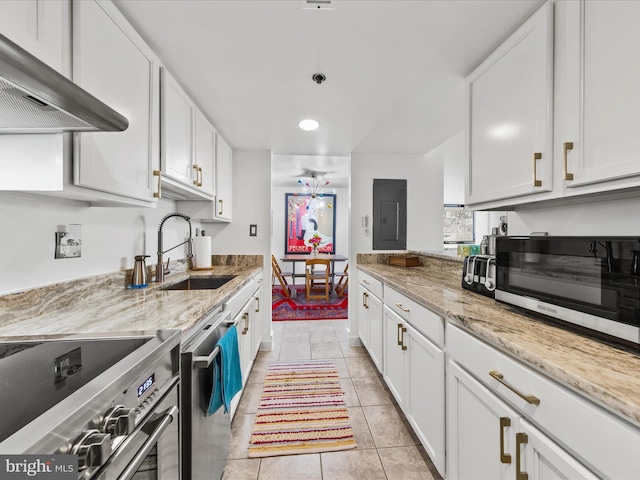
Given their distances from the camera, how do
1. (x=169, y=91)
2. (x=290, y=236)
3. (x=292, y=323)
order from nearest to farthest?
(x=169, y=91) < (x=292, y=323) < (x=290, y=236)

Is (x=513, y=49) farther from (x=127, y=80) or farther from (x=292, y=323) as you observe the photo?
(x=292, y=323)

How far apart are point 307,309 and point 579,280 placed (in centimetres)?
400

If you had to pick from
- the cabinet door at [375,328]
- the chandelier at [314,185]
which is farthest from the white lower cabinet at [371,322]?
the chandelier at [314,185]

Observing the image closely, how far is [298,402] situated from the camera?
210 centimetres

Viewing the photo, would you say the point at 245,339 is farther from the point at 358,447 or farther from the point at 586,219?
the point at 586,219

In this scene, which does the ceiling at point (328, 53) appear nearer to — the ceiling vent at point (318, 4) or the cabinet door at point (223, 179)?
the ceiling vent at point (318, 4)

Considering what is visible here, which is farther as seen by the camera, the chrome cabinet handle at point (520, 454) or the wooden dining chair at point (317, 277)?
the wooden dining chair at point (317, 277)

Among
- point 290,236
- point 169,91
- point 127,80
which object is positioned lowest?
point 290,236

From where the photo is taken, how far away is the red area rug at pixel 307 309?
4.21m

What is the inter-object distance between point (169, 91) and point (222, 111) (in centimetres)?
59

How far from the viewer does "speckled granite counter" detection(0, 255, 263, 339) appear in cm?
99

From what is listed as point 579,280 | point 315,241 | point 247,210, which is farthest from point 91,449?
point 315,241

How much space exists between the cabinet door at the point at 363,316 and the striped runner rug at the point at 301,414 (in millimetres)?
461

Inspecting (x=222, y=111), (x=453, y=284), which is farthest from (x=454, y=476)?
(x=222, y=111)
